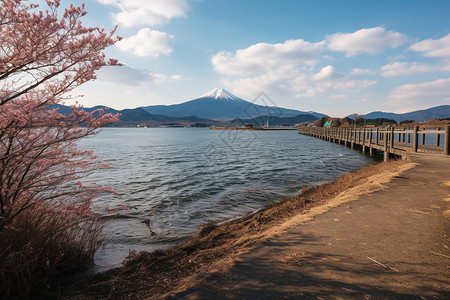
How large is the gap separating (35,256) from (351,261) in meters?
5.19

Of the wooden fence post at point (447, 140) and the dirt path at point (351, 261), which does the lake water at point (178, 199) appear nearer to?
the dirt path at point (351, 261)

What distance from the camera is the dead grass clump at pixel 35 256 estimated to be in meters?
3.51

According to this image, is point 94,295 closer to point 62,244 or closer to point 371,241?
point 62,244

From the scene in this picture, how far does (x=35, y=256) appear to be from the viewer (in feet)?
12.6

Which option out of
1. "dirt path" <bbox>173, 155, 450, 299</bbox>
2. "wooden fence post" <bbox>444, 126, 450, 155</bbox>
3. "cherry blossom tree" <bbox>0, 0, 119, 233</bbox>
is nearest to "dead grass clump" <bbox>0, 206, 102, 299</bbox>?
"cherry blossom tree" <bbox>0, 0, 119, 233</bbox>

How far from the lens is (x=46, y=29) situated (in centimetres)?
389

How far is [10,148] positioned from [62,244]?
7.30 ft

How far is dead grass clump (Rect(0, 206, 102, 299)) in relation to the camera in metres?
3.51

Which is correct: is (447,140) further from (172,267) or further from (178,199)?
(172,267)

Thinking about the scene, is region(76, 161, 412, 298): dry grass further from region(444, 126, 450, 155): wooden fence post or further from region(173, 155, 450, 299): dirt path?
region(444, 126, 450, 155): wooden fence post

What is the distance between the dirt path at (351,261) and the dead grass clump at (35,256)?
259 cm

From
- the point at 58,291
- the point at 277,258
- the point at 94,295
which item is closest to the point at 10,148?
the point at 58,291

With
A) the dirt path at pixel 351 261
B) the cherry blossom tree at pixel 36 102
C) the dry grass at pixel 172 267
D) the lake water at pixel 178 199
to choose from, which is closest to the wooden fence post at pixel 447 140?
the lake water at pixel 178 199

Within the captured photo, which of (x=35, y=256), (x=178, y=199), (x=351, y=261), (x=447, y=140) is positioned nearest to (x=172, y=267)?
(x=35, y=256)
